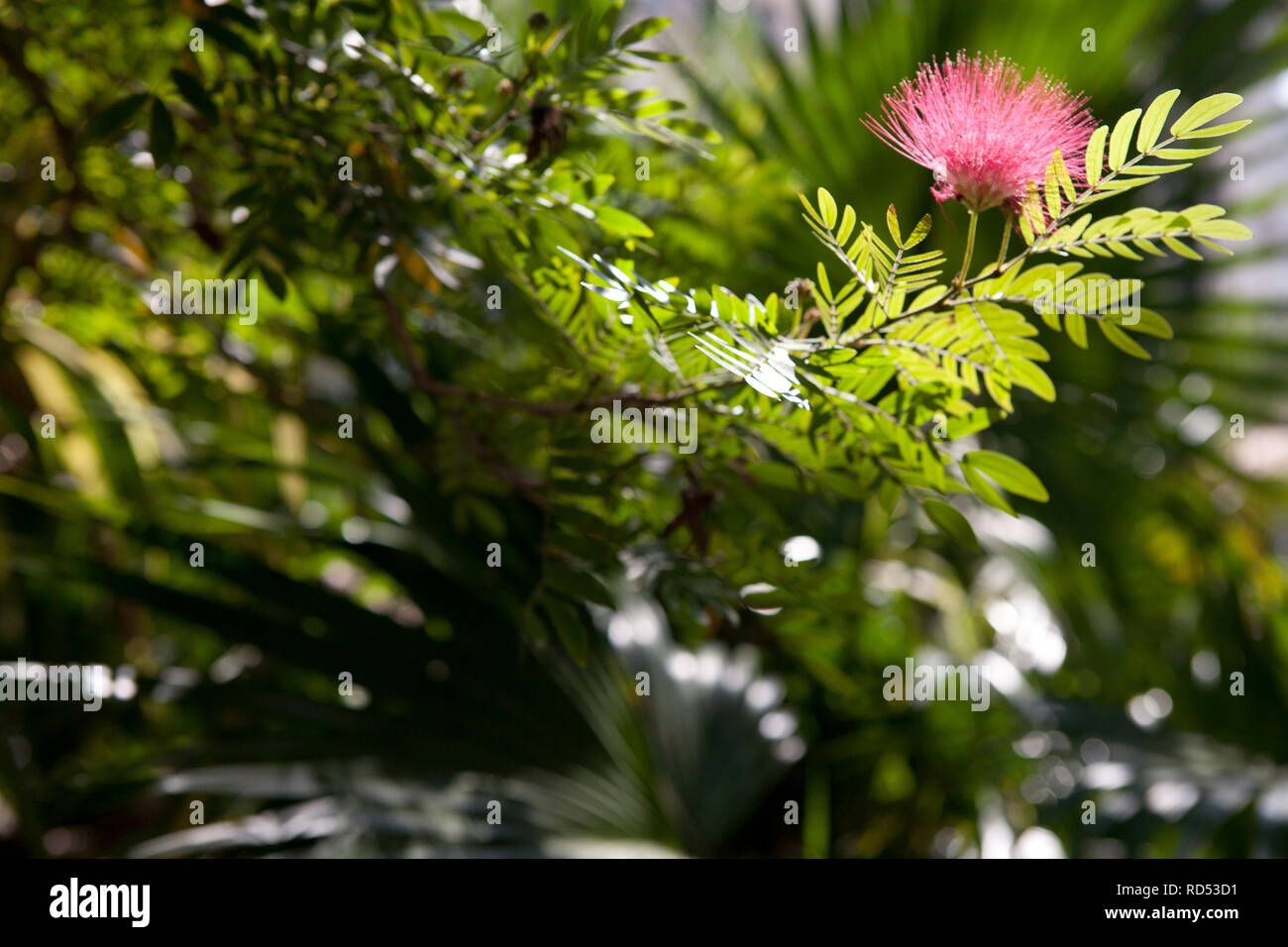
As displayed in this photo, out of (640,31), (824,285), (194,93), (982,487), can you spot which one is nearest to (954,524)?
(982,487)

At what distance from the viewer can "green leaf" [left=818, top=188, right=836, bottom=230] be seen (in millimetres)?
363

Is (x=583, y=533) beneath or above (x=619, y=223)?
beneath

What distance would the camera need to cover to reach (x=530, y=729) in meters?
0.84

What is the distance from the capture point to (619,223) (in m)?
0.47

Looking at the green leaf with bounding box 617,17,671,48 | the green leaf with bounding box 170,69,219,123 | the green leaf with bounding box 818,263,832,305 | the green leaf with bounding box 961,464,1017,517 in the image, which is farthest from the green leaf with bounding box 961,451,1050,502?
the green leaf with bounding box 170,69,219,123

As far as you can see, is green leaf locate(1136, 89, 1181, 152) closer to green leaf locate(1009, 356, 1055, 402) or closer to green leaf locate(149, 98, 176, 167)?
green leaf locate(1009, 356, 1055, 402)

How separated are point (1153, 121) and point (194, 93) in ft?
1.68

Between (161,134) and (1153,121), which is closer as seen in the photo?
(1153,121)

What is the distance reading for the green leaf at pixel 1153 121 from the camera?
0.35 m

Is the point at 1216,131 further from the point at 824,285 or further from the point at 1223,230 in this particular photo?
the point at 824,285

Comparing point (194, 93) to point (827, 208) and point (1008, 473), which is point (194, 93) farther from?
point (1008, 473)

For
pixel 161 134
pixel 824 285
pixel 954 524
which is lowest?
pixel 954 524

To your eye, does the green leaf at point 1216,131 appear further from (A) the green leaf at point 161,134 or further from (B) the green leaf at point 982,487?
(A) the green leaf at point 161,134
